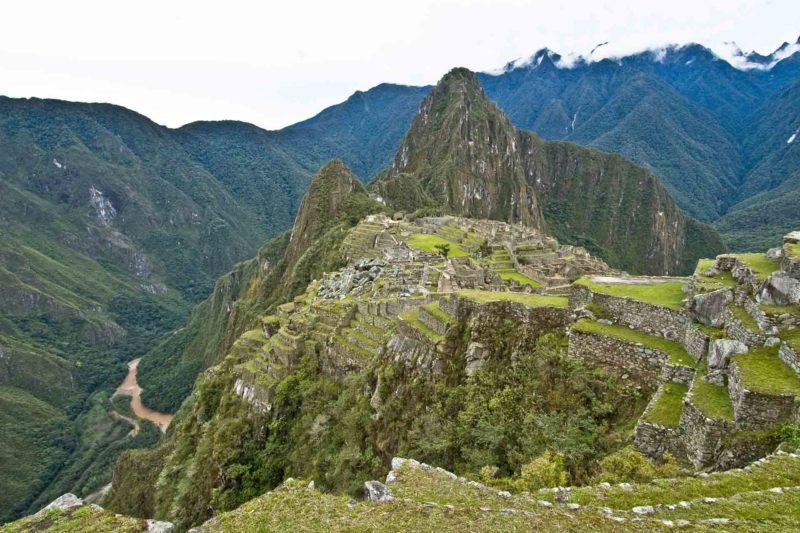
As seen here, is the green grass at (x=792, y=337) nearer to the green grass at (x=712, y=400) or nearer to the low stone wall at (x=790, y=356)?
the low stone wall at (x=790, y=356)

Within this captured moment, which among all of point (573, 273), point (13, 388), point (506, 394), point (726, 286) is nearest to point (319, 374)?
point (506, 394)

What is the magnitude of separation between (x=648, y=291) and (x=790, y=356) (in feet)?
17.1

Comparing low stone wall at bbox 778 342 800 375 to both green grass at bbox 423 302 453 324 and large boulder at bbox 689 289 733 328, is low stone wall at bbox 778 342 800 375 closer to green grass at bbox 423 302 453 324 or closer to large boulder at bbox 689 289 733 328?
large boulder at bbox 689 289 733 328

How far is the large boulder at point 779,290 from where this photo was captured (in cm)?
985

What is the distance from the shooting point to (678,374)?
10.8 metres

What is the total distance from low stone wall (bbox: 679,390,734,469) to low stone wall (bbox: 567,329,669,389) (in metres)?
2.18

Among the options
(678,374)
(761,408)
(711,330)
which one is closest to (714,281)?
(711,330)

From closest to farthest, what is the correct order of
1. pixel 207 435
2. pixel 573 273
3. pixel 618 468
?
pixel 618 468 < pixel 207 435 < pixel 573 273

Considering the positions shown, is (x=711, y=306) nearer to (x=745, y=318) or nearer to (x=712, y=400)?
(x=745, y=318)

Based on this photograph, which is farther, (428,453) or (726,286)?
(428,453)

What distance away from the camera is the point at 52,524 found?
1052 centimetres

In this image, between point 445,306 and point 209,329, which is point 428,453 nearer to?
point 445,306

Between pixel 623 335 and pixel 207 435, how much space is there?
26.7 meters

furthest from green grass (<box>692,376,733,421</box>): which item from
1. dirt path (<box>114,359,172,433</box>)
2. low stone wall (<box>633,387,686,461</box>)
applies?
dirt path (<box>114,359,172,433</box>)
